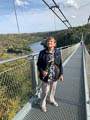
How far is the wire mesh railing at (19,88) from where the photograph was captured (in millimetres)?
1902

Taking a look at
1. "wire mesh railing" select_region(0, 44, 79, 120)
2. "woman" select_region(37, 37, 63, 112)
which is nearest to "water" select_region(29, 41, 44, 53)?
"wire mesh railing" select_region(0, 44, 79, 120)

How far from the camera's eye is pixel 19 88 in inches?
103

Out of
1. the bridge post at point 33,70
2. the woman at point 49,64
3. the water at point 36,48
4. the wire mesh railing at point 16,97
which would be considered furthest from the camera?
the water at point 36,48

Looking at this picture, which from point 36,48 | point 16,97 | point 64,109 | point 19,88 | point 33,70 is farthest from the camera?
point 36,48

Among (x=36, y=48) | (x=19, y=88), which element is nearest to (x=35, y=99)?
(x=19, y=88)

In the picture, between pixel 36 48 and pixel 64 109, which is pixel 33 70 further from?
pixel 36 48

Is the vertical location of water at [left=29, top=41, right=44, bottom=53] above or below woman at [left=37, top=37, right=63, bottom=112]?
below

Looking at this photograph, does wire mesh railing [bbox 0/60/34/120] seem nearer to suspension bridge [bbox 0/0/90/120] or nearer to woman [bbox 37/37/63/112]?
suspension bridge [bbox 0/0/90/120]

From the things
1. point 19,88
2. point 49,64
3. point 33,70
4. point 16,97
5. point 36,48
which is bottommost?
point 16,97

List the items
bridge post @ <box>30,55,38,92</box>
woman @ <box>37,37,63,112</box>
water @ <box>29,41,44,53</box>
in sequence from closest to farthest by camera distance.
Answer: woman @ <box>37,37,63,112</box> → bridge post @ <box>30,55,38,92</box> → water @ <box>29,41,44,53</box>

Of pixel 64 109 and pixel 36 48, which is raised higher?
pixel 36 48

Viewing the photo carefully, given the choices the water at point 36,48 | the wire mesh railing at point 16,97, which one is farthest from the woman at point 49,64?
the water at point 36,48

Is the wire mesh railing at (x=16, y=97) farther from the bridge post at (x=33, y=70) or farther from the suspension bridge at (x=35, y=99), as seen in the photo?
the bridge post at (x=33, y=70)

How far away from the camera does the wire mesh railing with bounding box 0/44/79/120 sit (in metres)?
1.90
